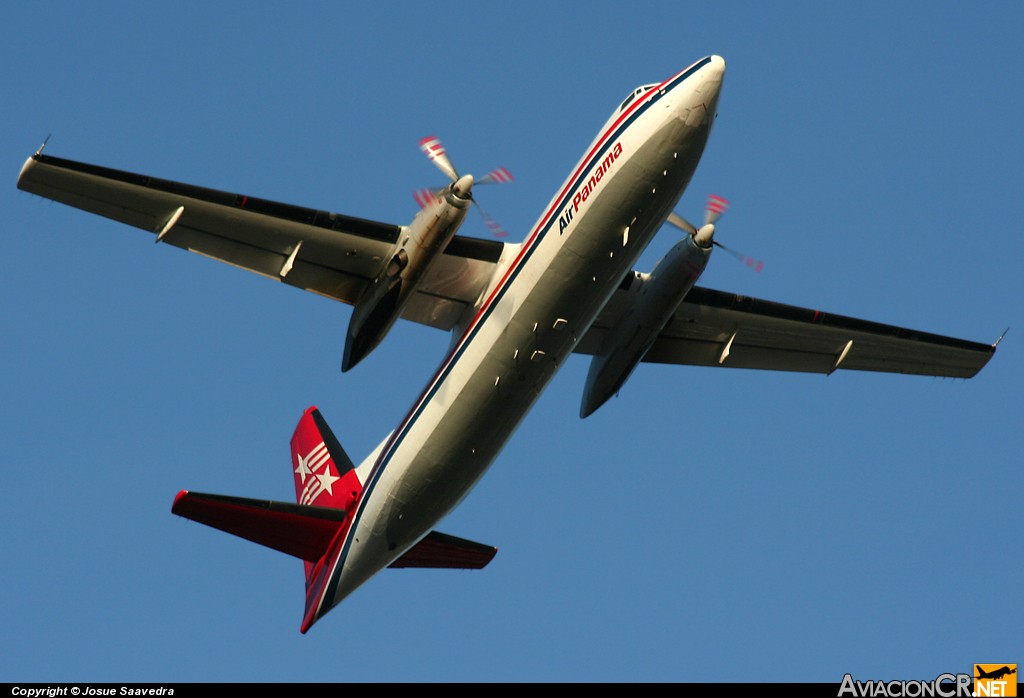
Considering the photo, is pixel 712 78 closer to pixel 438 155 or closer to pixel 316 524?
pixel 438 155

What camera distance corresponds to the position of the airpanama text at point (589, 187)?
78.7ft

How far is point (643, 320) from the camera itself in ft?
91.1

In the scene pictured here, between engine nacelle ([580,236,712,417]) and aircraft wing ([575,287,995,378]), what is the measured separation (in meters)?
0.65

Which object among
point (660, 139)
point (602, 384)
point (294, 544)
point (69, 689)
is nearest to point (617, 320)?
point (602, 384)

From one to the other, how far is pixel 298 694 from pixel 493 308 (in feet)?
25.1

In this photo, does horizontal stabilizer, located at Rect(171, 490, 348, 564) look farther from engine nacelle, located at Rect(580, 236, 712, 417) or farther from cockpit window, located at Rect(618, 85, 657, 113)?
cockpit window, located at Rect(618, 85, 657, 113)

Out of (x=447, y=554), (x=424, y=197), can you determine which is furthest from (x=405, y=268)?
(x=447, y=554)

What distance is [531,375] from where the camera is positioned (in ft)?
82.3

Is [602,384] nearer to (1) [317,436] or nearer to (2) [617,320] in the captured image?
(2) [617,320]

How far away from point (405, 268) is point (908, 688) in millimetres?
11356

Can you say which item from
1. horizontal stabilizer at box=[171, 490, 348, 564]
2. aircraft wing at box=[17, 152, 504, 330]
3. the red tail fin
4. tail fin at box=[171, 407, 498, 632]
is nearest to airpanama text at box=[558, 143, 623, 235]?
aircraft wing at box=[17, 152, 504, 330]

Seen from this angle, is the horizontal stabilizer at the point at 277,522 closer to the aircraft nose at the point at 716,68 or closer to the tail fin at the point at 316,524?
the tail fin at the point at 316,524

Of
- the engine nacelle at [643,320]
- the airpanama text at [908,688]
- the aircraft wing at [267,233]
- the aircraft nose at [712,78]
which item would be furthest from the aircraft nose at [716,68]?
the airpanama text at [908,688]

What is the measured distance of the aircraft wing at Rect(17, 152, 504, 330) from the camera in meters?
24.8
